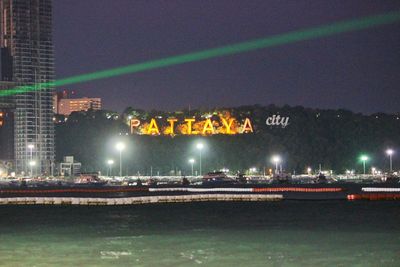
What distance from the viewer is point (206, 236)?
36562 mm

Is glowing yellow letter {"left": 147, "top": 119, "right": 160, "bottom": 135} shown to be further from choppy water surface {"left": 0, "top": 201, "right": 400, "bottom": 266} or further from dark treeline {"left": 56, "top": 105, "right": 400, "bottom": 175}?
choppy water surface {"left": 0, "top": 201, "right": 400, "bottom": 266}

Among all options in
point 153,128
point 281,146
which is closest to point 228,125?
point 153,128

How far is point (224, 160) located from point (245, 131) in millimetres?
12370

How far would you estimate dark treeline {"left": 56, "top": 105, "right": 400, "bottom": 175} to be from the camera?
168875mm

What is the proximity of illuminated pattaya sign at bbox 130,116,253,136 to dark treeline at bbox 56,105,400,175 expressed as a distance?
7.52 ft

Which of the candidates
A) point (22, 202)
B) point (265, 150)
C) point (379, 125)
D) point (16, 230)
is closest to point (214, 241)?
point (16, 230)

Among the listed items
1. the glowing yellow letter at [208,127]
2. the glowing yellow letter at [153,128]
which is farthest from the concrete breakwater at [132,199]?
the glowing yellow letter at [153,128]

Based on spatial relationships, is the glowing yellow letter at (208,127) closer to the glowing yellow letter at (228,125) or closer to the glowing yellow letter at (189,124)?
the glowing yellow letter at (228,125)

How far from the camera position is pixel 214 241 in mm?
34281

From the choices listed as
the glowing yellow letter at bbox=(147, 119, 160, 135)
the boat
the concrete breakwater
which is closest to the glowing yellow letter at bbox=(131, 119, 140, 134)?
the glowing yellow letter at bbox=(147, 119, 160, 135)

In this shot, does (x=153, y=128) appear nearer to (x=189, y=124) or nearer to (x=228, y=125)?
(x=189, y=124)

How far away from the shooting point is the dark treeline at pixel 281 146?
554 feet

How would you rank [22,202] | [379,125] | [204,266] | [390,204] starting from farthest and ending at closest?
1. [379,125]
2. [22,202]
3. [390,204]
4. [204,266]

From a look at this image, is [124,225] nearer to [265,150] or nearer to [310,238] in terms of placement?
[310,238]
